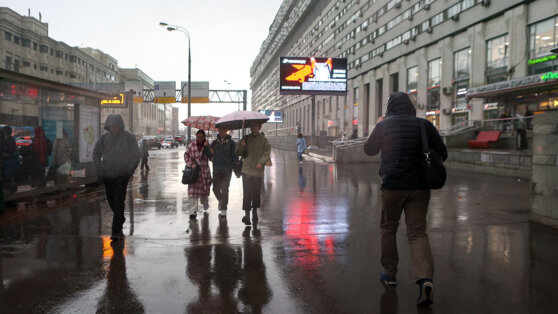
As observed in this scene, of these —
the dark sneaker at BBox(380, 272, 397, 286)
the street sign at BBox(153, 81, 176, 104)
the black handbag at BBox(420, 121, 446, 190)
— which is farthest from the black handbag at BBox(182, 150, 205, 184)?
the street sign at BBox(153, 81, 176, 104)

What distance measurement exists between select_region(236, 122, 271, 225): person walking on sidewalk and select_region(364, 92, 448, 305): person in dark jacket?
10.6 feet

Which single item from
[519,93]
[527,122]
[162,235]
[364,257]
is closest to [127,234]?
[162,235]

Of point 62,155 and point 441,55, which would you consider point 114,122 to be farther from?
point 441,55

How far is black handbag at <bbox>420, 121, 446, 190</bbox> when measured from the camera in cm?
370

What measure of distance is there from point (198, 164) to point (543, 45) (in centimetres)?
2681

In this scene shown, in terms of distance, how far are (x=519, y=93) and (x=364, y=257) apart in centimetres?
2592

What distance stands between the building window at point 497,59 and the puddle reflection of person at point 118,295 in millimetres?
30774

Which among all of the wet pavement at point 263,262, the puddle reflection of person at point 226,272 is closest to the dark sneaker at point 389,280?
the wet pavement at point 263,262

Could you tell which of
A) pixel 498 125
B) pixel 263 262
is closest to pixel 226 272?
pixel 263 262

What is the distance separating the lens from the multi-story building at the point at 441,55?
26.4m

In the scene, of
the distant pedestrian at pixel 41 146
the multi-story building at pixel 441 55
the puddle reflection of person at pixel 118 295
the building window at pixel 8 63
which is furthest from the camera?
the building window at pixel 8 63

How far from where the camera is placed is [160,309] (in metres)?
3.51

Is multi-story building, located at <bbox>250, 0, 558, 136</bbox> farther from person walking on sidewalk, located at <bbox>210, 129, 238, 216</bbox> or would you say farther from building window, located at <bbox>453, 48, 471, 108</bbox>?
person walking on sidewalk, located at <bbox>210, 129, 238, 216</bbox>

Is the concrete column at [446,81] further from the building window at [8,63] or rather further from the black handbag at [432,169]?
the building window at [8,63]
